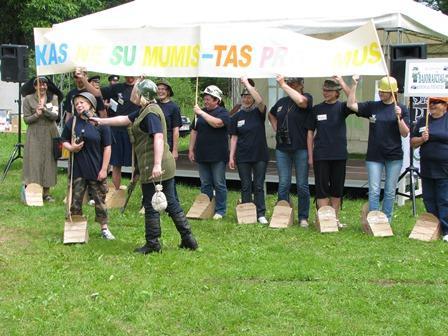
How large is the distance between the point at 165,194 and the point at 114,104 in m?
3.23

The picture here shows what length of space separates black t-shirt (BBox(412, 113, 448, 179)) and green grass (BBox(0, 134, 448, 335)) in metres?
0.78

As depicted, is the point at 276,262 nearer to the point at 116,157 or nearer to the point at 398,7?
the point at 116,157

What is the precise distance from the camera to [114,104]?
31.6 feet

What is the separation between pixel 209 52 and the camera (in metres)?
8.05

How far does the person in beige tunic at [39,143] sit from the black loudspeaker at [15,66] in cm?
210

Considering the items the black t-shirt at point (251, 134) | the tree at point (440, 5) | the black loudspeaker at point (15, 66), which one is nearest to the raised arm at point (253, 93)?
the black t-shirt at point (251, 134)

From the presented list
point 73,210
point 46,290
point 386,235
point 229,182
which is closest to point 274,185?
point 229,182

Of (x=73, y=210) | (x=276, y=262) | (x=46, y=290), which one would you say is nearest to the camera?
(x=46, y=290)

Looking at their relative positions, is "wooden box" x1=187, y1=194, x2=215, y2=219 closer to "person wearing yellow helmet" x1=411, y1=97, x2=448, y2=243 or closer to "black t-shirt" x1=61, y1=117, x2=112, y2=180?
"black t-shirt" x1=61, y1=117, x2=112, y2=180

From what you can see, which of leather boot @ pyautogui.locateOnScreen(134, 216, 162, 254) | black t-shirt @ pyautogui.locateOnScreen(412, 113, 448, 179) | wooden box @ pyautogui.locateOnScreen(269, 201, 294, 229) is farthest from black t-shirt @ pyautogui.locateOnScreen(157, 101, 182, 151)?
black t-shirt @ pyautogui.locateOnScreen(412, 113, 448, 179)

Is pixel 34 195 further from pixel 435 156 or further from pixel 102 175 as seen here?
pixel 435 156

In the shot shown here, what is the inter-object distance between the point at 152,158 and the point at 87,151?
3.19 ft

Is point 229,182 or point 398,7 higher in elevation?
point 398,7

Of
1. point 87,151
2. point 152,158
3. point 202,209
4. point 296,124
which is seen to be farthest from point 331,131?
point 87,151
